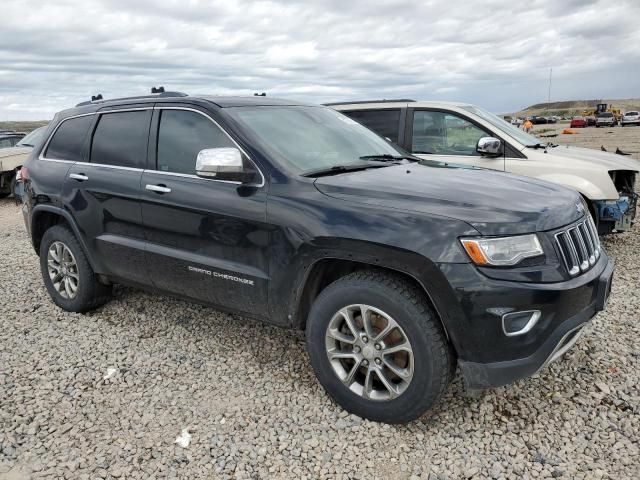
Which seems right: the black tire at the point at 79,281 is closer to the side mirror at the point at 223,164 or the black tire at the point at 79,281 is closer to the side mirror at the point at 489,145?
the side mirror at the point at 223,164

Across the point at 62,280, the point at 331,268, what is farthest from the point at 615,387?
the point at 62,280

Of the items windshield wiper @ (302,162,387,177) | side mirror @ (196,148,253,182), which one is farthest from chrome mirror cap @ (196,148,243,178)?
windshield wiper @ (302,162,387,177)

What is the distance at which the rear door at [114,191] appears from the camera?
402 centimetres

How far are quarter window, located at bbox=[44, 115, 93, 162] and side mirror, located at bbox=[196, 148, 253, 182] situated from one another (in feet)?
5.79

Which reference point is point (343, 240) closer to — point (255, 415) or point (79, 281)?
point (255, 415)

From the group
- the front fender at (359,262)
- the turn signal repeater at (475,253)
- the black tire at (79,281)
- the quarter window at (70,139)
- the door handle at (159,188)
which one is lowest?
the black tire at (79,281)

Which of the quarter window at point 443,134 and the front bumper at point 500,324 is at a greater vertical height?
the quarter window at point 443,134

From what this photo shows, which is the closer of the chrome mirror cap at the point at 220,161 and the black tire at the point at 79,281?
the chrome mirror cap at the point at 220,161

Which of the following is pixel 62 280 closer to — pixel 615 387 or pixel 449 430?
pixel 449 430

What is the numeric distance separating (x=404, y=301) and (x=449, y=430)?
84 centimetres

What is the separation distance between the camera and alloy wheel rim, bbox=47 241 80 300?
15.4 feet

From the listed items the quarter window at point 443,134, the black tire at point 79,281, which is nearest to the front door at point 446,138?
the quarter window at point 443,134

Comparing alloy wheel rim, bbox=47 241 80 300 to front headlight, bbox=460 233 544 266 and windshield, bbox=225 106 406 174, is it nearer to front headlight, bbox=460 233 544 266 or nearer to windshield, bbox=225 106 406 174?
windshield, bbox=225 106 406 174

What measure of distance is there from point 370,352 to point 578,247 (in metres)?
1.27
